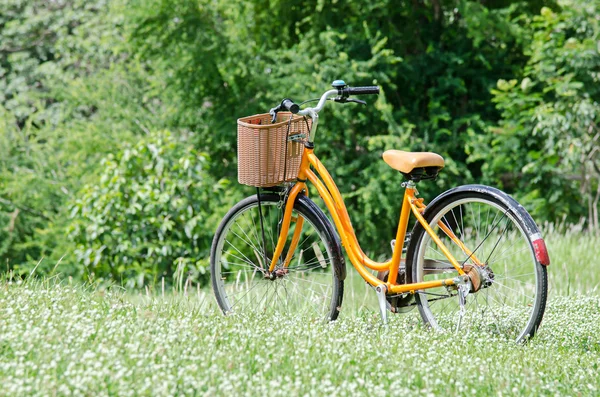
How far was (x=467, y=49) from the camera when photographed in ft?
31.9

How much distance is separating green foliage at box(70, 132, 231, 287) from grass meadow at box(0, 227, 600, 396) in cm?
314

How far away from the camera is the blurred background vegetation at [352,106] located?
8.39 meters

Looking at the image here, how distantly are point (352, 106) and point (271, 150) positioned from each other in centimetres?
535

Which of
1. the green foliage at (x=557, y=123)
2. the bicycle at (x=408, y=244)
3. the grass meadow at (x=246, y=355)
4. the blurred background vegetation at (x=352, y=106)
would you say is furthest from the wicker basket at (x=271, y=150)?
the green foliage at (x=557, y=123)

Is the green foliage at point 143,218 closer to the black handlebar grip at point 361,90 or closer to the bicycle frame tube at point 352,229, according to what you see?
the bicycle frame tube at point 352,229

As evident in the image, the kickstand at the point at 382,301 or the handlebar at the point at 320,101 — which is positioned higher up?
the handlebar at the point at 320,101

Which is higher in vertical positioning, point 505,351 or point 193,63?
point 193,63

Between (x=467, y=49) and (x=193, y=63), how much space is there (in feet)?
10.9

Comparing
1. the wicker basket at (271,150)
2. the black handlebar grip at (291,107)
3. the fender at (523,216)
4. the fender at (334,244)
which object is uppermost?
the black handlebar grip at (291,107)

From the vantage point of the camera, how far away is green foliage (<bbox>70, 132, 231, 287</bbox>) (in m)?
7.04

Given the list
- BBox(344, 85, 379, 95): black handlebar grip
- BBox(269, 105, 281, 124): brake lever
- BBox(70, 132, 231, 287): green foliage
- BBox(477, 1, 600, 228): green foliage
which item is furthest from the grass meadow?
BBox(477, 1, 600, 228): green foliage

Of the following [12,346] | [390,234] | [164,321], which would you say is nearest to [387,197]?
[390,234]

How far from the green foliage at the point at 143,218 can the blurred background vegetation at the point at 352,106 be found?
295mm

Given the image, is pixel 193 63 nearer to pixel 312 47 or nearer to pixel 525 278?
pixel 312 47
